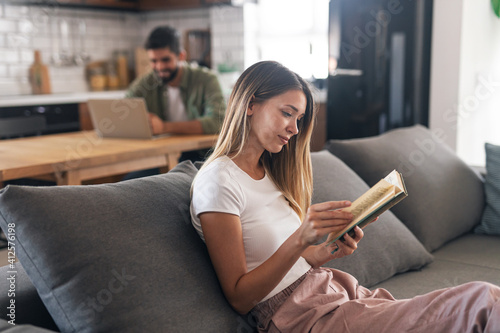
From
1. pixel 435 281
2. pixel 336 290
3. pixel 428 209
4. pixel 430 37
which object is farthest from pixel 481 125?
pixel 336 290

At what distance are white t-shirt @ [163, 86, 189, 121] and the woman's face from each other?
2089 mm

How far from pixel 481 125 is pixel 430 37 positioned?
2.45ft

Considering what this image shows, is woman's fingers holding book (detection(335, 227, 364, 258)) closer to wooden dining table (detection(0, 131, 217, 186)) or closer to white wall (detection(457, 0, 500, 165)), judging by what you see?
wooden dining table (detection(0, 131, 217, 186))

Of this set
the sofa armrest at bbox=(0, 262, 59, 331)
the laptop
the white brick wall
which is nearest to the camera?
the sofa armrest at bbox=(0, 262, 59, 331)

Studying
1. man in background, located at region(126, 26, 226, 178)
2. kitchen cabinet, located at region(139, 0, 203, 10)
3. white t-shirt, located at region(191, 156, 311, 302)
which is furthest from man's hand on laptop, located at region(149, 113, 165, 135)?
kitchen cabinet, located at region(139, 0, 203, 10)

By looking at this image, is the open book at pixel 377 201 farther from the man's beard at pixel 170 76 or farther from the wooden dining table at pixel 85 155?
the man's beard at pixel 170 76

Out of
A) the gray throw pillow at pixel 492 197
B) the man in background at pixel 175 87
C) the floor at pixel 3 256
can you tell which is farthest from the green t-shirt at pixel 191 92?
the gray throw pillow at pixel 492 197

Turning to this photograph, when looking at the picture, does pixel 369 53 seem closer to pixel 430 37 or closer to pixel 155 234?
pixel 430 37

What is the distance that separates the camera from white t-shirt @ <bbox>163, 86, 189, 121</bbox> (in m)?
3.50

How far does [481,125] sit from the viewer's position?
4.09m

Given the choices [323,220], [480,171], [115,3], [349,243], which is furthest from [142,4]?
[323,220]

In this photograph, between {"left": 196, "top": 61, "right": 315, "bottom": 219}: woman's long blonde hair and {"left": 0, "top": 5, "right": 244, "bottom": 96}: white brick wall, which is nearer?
{"left": 196, "top": 61, "right": 315, "bottom": 219}: woman's long blonde hair

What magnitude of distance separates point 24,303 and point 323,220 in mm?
704

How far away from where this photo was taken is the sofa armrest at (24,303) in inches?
49.7
